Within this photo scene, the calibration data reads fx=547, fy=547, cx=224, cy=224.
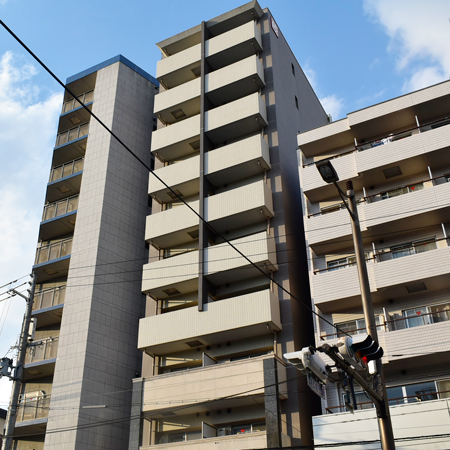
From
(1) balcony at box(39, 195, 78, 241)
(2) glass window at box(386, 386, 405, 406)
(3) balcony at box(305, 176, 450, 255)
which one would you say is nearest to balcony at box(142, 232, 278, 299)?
(3) balcony at box(305, 176, 450, 255)

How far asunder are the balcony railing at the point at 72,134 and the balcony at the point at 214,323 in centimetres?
1763

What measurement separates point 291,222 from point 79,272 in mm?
13724

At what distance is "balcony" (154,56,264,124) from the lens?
1511 inches

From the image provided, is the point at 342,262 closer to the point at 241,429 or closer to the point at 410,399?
the point at 410,399

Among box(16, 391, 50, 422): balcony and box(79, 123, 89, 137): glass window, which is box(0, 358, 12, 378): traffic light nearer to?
box(16, 391, 50, 422): balcony

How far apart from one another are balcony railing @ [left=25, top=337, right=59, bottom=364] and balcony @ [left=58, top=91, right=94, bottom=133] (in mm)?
18469

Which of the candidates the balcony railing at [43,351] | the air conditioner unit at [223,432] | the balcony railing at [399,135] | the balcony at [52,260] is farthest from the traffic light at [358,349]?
the balcony at [52,260]

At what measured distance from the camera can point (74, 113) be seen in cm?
4403

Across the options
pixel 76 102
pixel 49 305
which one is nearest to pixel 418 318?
pixel 49 305

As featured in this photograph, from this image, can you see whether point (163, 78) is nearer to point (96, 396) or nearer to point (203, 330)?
point (203, 330)

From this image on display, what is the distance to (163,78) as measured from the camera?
140 ft

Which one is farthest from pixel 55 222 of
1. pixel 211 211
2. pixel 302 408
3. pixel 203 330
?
pixel 302 408

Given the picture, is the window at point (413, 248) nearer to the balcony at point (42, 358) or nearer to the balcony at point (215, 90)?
the balcony at point (215, 90)

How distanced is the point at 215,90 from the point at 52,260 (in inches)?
645
